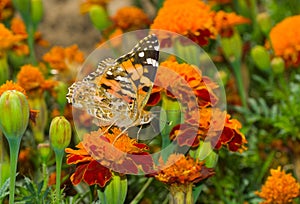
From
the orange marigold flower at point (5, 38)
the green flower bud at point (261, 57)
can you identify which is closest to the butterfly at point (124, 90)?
the orange marigold flower at point (5, 38)

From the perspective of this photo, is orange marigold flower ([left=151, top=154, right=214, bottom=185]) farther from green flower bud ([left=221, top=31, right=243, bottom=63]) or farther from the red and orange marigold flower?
green flower bud ([left=221, top=31, right=243, bottom=63])

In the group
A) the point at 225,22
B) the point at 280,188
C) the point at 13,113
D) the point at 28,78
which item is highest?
the point at 225,22

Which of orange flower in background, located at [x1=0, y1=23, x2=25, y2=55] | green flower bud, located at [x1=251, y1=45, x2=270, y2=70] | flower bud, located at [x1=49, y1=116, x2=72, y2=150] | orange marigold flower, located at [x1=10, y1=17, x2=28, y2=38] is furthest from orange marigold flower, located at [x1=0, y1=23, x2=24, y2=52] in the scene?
green flower bud, located at [x1=251, y1=45, x2=270, y2=70]

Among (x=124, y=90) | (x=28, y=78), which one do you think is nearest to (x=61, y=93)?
(x=28, y=78)

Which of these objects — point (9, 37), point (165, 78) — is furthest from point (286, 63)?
point (9, 37)

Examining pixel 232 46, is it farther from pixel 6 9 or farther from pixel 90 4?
pixel 6 9

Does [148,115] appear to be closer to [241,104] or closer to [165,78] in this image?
[165,78]
